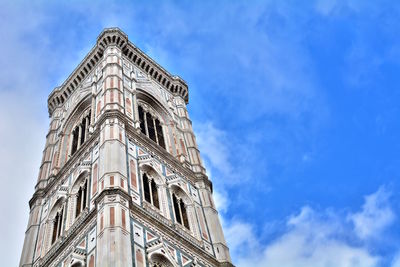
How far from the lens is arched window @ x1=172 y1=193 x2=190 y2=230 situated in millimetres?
21531

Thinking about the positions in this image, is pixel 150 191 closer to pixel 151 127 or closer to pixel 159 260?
pixel 159 260

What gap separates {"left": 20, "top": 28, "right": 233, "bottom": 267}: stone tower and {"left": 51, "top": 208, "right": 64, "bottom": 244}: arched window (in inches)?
2.2

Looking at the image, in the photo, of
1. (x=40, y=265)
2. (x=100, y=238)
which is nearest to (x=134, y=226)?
(x=100, y=238)

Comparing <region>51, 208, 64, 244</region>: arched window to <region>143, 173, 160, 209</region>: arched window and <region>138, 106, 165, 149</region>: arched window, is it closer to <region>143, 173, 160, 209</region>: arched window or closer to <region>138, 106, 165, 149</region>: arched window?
<region>143, 173, 160, 209</region>: arched window

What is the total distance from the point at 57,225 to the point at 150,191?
3.75 meters

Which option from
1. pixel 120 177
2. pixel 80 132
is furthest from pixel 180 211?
pixel 80 132

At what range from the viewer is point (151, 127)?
2828 cm

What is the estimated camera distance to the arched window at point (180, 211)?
2153cm

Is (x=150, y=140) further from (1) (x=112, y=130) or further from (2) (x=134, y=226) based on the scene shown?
(2) (x=134, y=226)

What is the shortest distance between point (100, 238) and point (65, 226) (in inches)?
174

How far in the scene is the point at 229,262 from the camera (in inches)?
803

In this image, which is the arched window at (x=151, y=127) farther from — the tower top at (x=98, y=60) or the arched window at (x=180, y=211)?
the tower top at (x=98, y=60)

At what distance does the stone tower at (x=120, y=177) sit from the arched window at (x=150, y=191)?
0.17 feet

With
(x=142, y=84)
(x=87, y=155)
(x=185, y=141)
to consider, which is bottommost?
(x=87, y=155)
